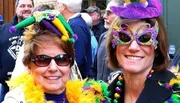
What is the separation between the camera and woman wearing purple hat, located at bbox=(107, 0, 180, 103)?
8.47ft

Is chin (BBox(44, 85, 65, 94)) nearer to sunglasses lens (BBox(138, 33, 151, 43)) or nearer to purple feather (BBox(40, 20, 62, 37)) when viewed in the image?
purple feather (BBox(40, 20, 62, 37))

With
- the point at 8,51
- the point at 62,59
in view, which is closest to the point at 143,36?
the point at 62,59

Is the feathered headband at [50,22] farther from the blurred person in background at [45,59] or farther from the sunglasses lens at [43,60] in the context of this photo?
the sunglasses lens at [43,60]

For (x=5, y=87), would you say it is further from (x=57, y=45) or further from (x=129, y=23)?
(x=129, y=23)

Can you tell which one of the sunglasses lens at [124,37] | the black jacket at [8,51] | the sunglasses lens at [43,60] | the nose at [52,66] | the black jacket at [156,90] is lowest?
the black jacket at [8,51]

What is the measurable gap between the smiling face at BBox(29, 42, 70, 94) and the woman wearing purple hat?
16.5 inches

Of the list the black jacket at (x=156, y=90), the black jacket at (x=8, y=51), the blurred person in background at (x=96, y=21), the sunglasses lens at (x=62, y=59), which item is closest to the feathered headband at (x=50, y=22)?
the sunglasses lens at (x=62, y=59)

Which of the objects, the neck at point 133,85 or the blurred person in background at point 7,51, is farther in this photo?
the blurred person in background at point 7,51

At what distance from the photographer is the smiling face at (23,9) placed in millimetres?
4973

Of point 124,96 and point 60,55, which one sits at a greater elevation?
point 60,55

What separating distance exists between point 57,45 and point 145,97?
70 cm

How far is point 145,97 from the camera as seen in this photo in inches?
101

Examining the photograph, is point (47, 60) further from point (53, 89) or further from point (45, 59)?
point (53, 89)

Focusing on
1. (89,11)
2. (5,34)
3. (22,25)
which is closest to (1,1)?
(89,11)
